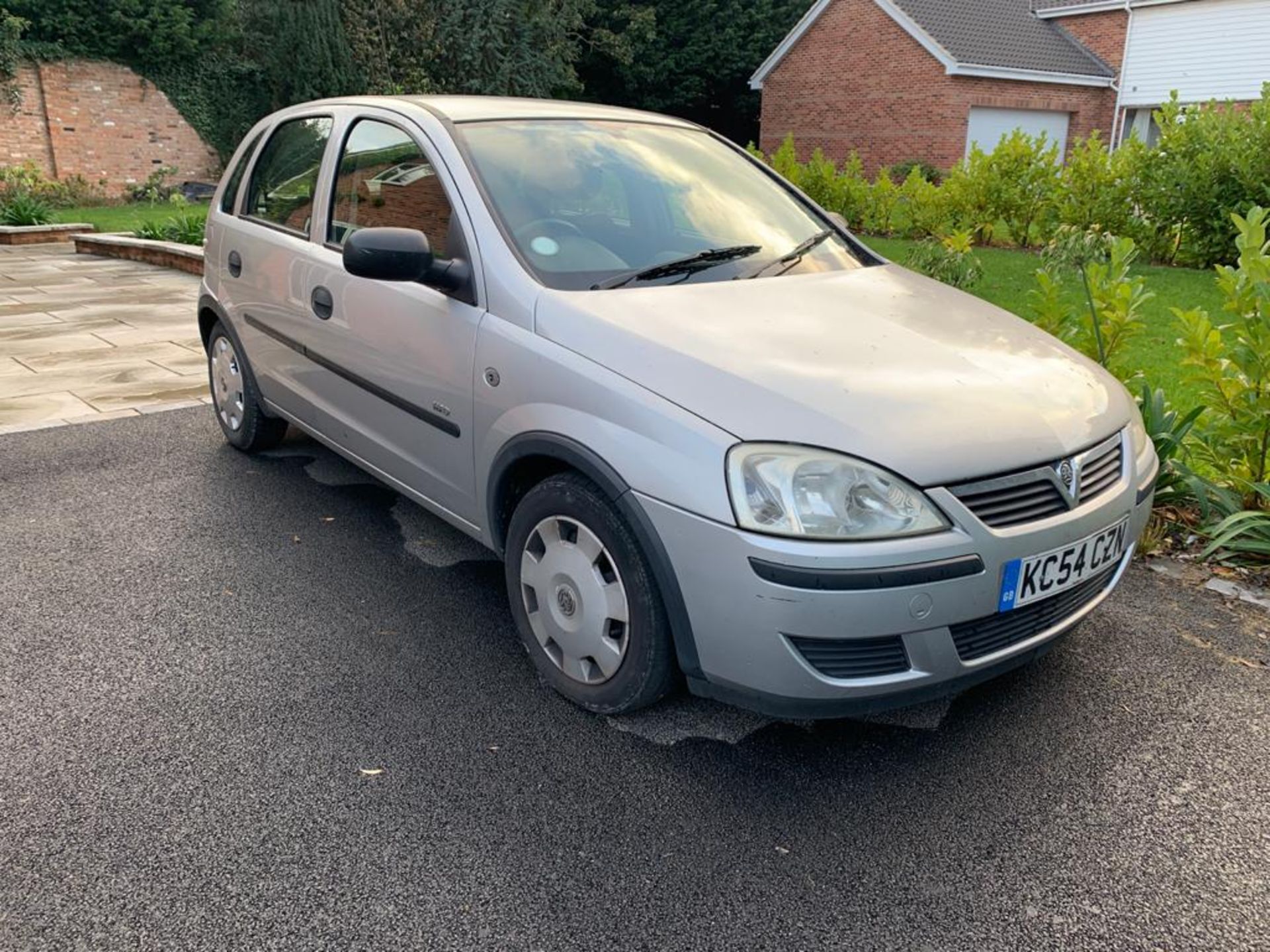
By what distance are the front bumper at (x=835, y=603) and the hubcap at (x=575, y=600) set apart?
1.03 ft

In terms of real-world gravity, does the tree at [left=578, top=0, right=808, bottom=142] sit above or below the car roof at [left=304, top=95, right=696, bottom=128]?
above

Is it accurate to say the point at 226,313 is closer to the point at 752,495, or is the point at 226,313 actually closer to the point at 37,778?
the point at 37,778

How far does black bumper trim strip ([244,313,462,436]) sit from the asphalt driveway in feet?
2.37

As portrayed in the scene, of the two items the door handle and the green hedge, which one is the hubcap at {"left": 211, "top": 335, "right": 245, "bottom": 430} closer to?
the door handle

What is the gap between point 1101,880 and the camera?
2.35 metres

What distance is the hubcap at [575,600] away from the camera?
279 cm

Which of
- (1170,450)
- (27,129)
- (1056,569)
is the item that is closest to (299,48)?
(27,129)

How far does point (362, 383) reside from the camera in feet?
12.4

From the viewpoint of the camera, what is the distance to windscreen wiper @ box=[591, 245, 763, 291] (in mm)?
3109

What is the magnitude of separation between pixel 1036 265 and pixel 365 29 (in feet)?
59.3

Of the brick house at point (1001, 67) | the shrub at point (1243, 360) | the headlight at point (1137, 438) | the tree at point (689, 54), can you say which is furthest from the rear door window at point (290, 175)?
the tree at point (689, 54)

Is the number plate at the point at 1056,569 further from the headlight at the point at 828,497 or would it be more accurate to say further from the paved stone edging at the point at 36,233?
the paved stone edging at the point at 36,233

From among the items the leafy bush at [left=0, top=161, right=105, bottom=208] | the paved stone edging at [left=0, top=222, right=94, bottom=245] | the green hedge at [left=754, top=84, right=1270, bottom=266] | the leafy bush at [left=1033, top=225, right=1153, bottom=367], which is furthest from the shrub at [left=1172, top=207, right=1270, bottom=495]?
the leafy bush at [left=0, top=161, right=105, bottom=208]

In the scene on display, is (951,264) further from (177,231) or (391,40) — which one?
(391,40)
